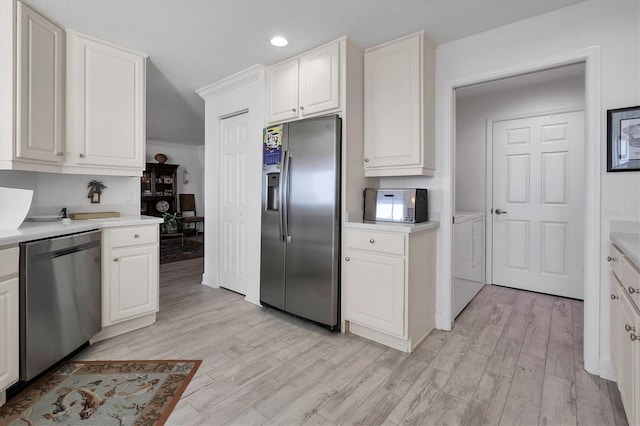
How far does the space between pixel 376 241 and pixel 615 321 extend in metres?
1.40

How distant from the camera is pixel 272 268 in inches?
113

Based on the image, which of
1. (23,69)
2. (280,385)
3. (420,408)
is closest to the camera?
(420,408)

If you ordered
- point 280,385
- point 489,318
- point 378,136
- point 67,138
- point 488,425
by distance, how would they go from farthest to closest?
1. point 489,318
2. point 378,136
3. point 67,138
4. point 280,385
5. point 488,425

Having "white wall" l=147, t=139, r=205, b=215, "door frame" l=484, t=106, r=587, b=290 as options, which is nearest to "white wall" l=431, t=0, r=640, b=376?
"door frame" l=484, t=106, r=587, b=290

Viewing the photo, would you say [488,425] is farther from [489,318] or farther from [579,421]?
[489,318]

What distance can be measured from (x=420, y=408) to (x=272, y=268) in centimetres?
165

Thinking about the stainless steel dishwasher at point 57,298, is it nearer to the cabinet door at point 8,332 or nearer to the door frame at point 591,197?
the cabinet door at point 8,332

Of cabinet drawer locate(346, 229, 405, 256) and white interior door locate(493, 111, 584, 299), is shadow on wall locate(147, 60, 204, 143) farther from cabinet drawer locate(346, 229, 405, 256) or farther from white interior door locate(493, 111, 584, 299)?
white interior door locate(493, 111, 584, 299)

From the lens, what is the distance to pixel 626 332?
1396mm

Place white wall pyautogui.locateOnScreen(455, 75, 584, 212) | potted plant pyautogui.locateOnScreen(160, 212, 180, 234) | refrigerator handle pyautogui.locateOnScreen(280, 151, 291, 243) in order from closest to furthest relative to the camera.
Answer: refrigerator handle pyautogui.locateOnScreen(280, 151, 291, 243) < white wall pyautogui.locateOnScreen(455, 75, 584, 212) < potted plant pyautogui.locateOnScreen(160, 212, 180, 234)

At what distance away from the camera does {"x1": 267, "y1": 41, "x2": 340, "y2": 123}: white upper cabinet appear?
2523 millimetres

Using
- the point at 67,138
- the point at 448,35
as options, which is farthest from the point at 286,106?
the point at 67,138

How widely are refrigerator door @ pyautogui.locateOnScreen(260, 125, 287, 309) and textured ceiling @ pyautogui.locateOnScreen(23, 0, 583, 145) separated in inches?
31.0

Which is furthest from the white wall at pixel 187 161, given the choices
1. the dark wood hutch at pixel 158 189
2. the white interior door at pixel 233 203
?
the white interior door at pixel 233 203
